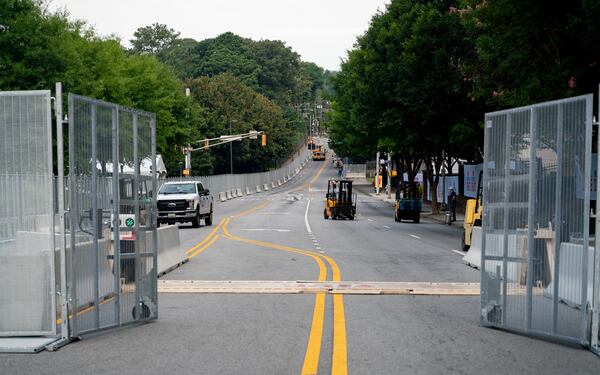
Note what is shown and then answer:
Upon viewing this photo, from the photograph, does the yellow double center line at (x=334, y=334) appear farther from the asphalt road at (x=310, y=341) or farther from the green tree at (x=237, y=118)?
the green tree at (x=237, y=118)

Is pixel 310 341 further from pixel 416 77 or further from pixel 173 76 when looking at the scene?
pixel 173 76

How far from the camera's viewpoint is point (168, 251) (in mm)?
17891

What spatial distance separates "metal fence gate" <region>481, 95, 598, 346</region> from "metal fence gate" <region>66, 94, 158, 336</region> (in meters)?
4.47

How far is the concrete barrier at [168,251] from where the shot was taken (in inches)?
668

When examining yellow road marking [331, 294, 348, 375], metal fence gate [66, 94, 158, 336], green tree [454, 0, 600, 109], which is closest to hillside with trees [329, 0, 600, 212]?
green tree [454, 0, 600, 109]

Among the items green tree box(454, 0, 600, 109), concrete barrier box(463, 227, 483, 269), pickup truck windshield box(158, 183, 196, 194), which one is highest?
green tree box(454, 0, 600, 109)

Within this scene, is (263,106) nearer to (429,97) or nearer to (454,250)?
(429,97)

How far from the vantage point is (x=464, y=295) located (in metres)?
13.3

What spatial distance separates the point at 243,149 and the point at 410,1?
77.8 metres

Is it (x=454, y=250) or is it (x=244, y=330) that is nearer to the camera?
(x=244, y=330)

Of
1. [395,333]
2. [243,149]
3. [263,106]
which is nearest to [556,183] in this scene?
[395,333]

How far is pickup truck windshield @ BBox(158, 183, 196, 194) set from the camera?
3656 cm

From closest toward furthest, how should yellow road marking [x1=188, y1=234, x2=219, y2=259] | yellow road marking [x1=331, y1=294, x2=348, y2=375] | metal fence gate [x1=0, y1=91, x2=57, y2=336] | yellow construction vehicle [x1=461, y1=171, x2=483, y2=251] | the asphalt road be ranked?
1. yellow road marking [x1=331, y1=294, x2=348, y2=375]
2. the asphalt road
3. metal fence gate [x1=0, y1=91, x2=57, y2=336]
4. yellow road marking [x1=188, y1=234, x2=219, y2=259]
5. yellow construction vehicle [x1=461, y1=171, x2=483, y2=251]

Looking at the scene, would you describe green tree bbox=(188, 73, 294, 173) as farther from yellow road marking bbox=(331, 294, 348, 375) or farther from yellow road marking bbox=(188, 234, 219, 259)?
yellow road marking bbox=(331, 294, 348, 375)
